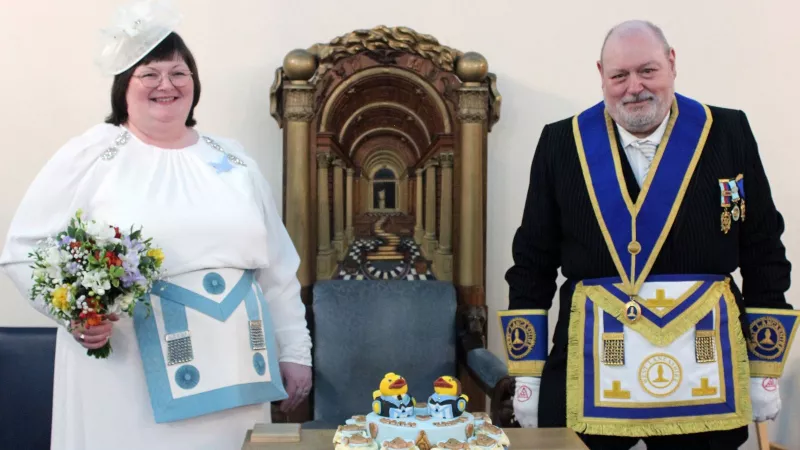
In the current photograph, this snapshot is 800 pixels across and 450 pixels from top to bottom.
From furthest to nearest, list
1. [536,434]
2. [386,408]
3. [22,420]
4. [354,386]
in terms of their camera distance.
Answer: [354,386] → [22,420] → [536,434] → [386,408]

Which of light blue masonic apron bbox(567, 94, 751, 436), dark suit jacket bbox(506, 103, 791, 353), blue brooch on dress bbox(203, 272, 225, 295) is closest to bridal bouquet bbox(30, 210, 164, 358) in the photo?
blue brooch on dress bbox(203, 272, 225, 295)

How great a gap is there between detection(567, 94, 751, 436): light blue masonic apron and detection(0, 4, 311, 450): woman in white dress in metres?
0.86

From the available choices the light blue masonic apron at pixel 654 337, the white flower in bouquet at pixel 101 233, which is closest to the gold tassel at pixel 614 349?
the light blue masonic apron at pixel 654 337

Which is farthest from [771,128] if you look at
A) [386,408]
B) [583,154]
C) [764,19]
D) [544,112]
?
[386,408]

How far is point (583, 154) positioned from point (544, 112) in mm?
1292

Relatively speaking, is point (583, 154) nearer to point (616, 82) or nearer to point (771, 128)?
point (616, 82)

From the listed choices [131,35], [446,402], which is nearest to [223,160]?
[131,35]

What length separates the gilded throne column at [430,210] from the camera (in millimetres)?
2871

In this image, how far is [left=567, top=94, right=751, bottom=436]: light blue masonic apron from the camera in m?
1.75

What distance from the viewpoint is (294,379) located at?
212cm

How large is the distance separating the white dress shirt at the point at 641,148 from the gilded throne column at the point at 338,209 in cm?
127

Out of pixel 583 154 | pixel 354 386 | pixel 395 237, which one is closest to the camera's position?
pixel 583 154

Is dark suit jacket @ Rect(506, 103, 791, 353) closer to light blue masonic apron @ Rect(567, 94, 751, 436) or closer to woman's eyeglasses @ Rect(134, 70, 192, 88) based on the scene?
light blue masonic apron @ Rect(567, 94, 751, 436)

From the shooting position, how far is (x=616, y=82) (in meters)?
1.79
